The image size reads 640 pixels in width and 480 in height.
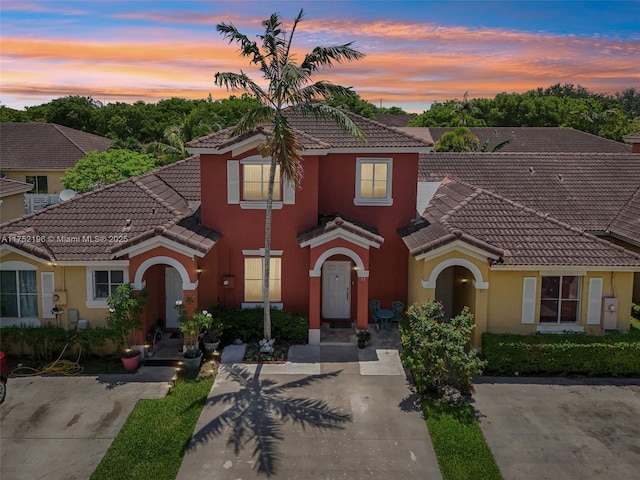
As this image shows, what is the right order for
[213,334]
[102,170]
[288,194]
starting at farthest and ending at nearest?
[102,170] < [288,194] < [213,334]

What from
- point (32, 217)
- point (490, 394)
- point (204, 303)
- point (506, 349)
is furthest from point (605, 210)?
point (32, 217)

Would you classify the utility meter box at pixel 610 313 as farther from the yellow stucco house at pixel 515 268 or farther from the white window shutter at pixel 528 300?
the white window shutter at pixel 528 300

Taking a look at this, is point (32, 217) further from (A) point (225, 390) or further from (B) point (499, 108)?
(B) point (499, 108)

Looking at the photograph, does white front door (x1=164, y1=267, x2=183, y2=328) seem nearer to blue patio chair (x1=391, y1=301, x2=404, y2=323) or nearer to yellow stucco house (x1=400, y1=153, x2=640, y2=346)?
blue patio chair (x1=391, y1=301, x2=404, y2=323)

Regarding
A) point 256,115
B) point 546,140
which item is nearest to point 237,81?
point 256,115

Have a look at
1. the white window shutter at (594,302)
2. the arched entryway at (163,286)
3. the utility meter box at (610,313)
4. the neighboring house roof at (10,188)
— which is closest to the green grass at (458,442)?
the white window shutter at (594,302)

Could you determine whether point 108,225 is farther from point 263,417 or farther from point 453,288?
point 453,288
